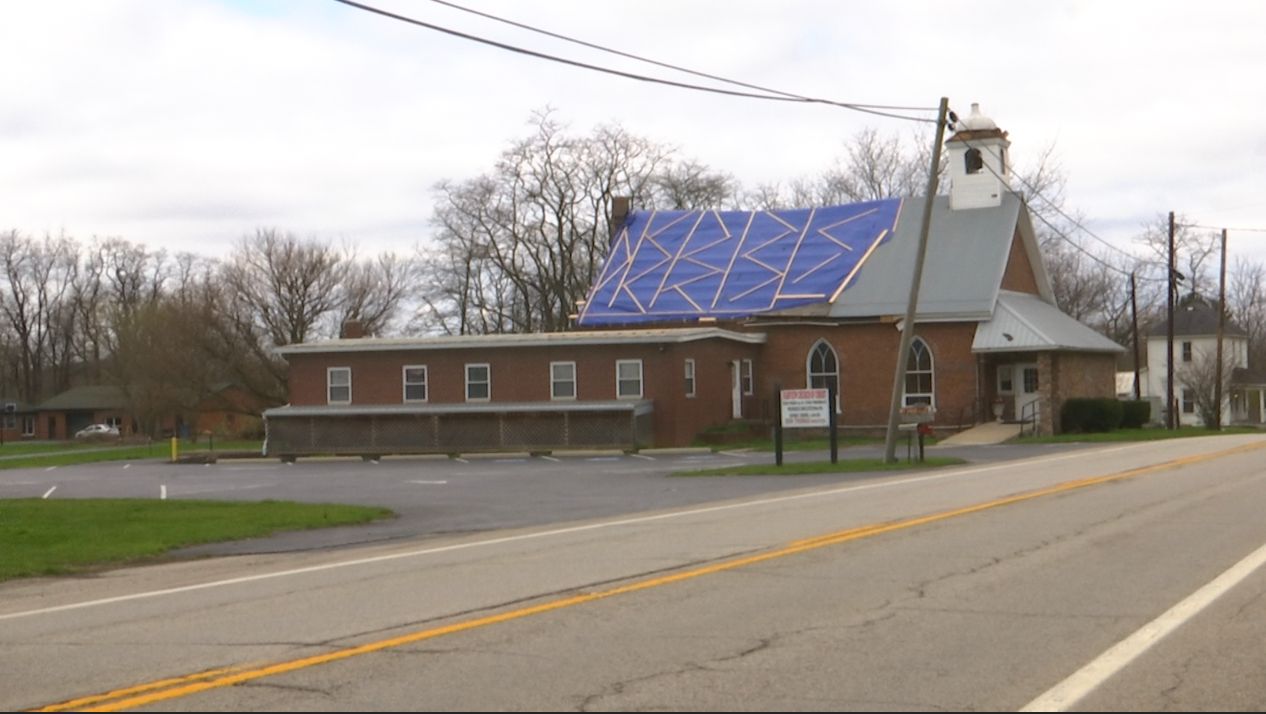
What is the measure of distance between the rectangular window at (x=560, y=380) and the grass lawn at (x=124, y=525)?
2226 centimetres

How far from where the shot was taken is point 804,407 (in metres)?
32.3

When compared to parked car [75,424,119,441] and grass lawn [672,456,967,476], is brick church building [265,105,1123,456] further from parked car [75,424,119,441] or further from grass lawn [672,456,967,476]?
parked car [75,424,119,441]

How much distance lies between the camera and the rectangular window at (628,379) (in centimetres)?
4525

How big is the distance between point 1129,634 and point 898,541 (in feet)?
18.0

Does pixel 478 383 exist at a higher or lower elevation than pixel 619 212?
lower

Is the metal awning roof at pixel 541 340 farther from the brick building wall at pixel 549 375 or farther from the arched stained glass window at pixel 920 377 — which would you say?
the arched stained glass window at pixel 920 377

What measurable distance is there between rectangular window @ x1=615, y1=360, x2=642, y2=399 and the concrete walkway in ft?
31.2

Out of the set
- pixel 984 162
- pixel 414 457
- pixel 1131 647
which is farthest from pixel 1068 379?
pixel 1131 647

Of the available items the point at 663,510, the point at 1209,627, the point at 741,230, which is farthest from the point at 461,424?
the point at 1209,627

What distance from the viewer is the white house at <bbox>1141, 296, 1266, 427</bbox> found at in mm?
75750

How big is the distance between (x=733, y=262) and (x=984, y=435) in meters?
13.0

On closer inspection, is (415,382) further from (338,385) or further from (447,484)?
(447,484)

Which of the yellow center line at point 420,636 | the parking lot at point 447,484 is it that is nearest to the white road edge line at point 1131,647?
the yellow center line at point 420,636

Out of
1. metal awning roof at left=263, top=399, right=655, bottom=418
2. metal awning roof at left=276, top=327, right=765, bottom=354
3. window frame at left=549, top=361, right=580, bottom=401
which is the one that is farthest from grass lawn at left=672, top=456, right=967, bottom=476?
window frame at left=549, top=361, right=580, bottom=401
